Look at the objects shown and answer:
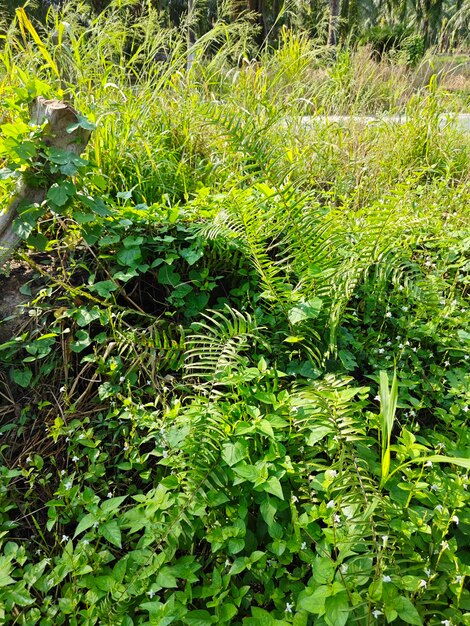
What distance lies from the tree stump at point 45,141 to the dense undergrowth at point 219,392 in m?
0.07

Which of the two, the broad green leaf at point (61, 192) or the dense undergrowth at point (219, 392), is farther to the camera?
the broad green leaf at point (61, 192)

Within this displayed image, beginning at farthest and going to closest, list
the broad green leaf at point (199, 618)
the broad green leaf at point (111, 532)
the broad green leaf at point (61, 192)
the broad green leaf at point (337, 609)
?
the broad green leaf at point (61, 192) < the broad green leaf at point (111, 532) < the broad green leaf at point (199, 618) < the broad green leaf at point (337, 609)

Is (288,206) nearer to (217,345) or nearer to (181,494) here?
(217,345)

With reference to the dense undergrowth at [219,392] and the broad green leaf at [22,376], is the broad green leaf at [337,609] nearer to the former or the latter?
the dense undergrowth at [219,392]

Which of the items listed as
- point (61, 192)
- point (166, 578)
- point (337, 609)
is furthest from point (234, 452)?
point (61, 192)

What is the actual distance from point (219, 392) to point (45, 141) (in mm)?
1315

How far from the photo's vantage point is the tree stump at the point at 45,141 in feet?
6.53

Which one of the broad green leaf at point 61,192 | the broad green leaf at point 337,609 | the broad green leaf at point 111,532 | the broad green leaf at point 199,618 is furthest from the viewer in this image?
the broad green leaf at point 61,192

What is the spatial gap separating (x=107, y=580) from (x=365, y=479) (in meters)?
0.77

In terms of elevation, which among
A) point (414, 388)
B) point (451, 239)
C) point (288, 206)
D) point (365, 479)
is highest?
point (288, 206)

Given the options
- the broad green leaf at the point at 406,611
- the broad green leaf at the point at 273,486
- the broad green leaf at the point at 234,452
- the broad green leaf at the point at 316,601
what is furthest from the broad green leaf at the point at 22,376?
the broad green leaf at the point at 406,611

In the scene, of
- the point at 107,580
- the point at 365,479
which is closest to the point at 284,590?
the point at 365,479

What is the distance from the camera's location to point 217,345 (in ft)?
5.75

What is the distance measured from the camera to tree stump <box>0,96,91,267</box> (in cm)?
199
